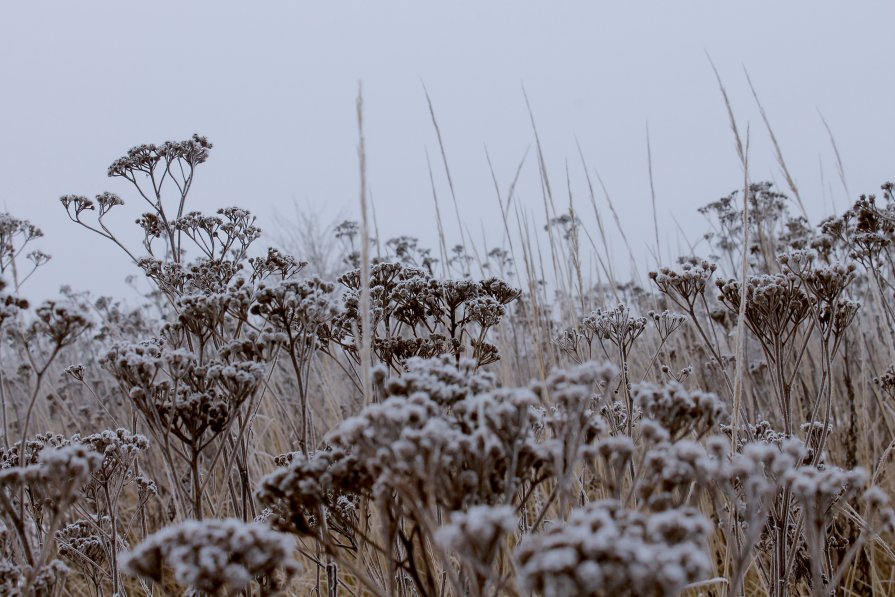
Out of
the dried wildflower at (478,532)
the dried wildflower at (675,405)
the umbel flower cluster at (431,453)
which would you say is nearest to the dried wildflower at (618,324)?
the umbel flower cluster at (431,453)

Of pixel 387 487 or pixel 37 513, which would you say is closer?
pixel 387 487

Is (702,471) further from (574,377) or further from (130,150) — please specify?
(130,150)

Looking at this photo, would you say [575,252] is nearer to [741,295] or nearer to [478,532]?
[741,295]

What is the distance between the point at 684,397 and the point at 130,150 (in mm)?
3010

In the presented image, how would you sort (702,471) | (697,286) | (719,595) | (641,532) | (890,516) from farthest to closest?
(697,286) → (719,595) → (890,516) → (702,471) → (641,532)

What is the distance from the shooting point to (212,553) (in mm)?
1217

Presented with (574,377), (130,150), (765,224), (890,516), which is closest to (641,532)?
(574,377)

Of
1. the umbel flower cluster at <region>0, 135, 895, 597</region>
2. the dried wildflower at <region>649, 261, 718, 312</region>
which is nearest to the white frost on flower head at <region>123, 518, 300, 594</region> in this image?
the umbel flower cluster at <region>0, 135, 895, 597</region>

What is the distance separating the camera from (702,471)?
1.25 meters

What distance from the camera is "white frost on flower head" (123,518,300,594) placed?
120 centimetres

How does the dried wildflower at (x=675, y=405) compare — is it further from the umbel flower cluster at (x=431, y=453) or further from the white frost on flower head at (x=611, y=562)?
the white frost on flower head at (x=611, y=562)

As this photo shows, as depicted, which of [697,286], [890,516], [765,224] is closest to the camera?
[890,516]

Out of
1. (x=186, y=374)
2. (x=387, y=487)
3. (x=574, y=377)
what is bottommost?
(x=387, y=487)

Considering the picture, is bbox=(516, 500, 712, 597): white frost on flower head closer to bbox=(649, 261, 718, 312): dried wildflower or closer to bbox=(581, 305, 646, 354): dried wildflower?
bbox=(649, 261, 718, 312): dried wildflower
